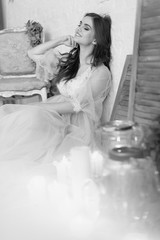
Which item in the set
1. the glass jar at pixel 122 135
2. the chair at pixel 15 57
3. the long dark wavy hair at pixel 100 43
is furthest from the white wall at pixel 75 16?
the glass jar at pixel 122 135

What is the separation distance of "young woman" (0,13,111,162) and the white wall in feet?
0.27

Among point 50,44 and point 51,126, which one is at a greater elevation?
point 50,44

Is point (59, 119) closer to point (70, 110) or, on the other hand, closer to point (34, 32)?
point (70, 110)

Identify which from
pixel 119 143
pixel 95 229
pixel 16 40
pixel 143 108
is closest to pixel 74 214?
pixel 95 229

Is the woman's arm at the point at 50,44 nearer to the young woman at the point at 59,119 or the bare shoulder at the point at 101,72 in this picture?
the young woman at the point at 59,119

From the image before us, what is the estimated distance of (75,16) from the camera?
2848mm

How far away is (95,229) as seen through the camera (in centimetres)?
125

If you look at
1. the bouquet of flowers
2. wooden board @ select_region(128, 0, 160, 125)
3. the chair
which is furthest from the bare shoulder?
the bouquet of flowers

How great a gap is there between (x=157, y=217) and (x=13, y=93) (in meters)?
2.06

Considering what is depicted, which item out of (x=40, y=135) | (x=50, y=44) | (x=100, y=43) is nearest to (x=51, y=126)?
(x=40, y=135)

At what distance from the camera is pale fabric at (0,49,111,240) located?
193 cm

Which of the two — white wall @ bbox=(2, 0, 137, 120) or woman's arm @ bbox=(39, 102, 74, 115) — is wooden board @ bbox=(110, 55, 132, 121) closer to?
white wall @ bbox=(2, 0, 137, 120)

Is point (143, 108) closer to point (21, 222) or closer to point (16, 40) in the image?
point (21, 222)

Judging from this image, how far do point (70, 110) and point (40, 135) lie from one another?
313 mm
